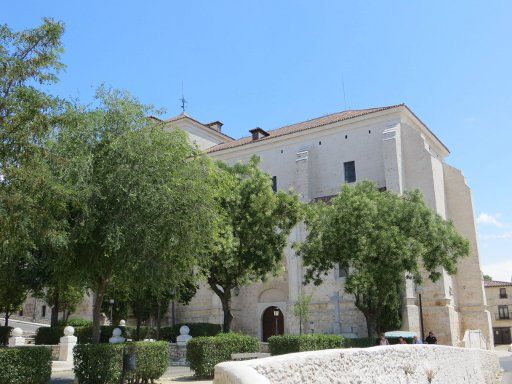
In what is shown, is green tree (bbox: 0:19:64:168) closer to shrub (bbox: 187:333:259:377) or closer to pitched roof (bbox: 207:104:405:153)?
shrub (bbox: 187:333:259:377)

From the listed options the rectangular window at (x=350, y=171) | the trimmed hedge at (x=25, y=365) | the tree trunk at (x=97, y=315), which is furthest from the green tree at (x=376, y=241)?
the trimmed hedge at (x=25, y=365)

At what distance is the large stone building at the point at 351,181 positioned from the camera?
33.2 meters

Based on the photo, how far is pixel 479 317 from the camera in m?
34.6

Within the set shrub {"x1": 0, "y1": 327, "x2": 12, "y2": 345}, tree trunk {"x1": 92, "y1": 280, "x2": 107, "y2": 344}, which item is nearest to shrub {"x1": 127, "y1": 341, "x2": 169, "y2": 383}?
tree trunk {"x1": 92, "y1": 280, "x2": 107, "y2": 344}

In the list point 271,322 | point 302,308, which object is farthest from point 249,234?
point 271,322

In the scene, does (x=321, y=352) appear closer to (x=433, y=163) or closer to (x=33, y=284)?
(x=33, y=284)

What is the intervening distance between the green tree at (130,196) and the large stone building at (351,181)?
2029 cm

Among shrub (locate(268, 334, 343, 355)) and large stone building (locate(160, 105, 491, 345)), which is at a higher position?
large stone building (locate(160, 105, 491, 345))

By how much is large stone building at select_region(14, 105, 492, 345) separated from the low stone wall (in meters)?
16.9

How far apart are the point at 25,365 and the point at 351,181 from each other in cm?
2918

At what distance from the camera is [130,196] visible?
13211mm

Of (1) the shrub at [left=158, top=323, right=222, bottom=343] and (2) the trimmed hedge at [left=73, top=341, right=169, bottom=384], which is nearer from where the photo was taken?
(2) the trimmed hedge at [left=73, top=341, right=169, bottom=384]

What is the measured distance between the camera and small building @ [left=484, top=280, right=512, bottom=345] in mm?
60906

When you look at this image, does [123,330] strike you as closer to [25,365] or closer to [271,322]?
[271,322]
